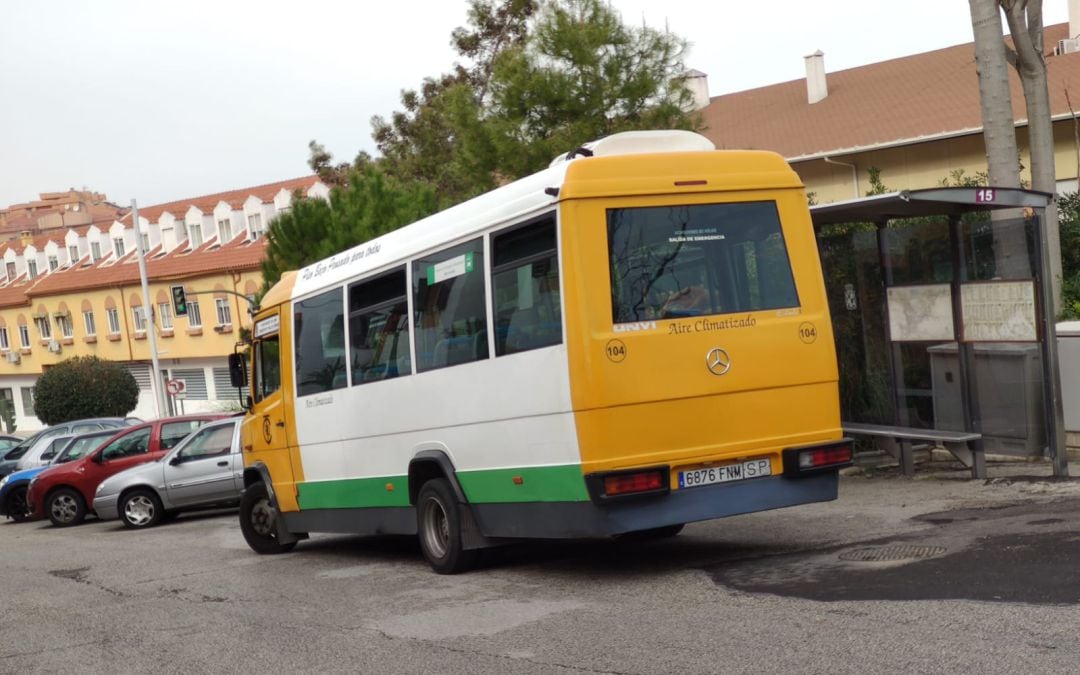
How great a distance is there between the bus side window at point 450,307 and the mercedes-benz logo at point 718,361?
166cm

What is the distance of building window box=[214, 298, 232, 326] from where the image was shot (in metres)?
60.8

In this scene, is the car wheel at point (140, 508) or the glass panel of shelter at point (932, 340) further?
the car wheel at point (140, 508)

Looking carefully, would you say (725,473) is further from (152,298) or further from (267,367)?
(152,298)

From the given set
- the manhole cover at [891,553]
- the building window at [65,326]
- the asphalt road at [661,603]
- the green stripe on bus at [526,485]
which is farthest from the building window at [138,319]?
the manhole cover at [891,553]

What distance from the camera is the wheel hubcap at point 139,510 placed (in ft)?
70.7

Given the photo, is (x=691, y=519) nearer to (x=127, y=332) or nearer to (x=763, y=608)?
(x=763, y=608)

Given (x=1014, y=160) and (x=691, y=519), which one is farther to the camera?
(x=1014, y=160)

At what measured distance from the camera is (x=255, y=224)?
6394 centimetres

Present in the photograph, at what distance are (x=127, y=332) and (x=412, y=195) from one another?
4268cm

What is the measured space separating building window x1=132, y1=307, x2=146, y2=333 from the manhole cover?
6076 cm

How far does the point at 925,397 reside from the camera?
14.2 metres

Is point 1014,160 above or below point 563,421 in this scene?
above

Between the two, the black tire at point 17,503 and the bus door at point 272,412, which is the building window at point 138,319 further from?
the bus door at point 272,412

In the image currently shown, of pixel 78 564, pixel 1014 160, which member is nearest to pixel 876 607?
pixel 1014 160
